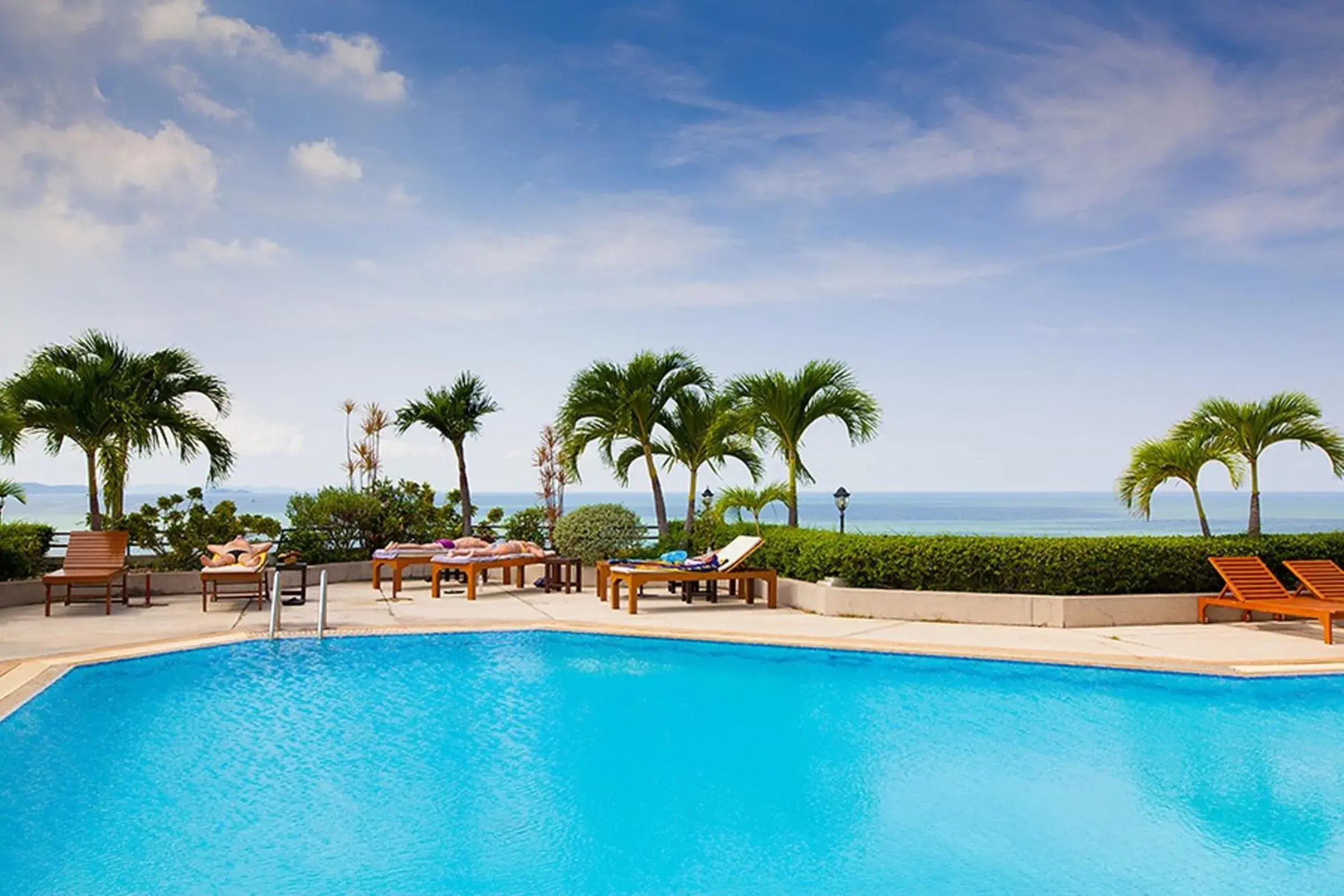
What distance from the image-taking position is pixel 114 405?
13.9 m

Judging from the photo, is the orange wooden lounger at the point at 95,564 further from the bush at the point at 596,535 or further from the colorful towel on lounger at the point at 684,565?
the colorful towel on lounger at the point at 684,565

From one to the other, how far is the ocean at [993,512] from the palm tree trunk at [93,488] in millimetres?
7994

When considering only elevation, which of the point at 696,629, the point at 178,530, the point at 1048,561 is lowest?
the point at 696,629

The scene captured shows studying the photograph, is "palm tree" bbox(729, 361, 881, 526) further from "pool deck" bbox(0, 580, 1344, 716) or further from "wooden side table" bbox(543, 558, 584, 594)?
"wooden side table" bbox(543, 558, 584, 594)

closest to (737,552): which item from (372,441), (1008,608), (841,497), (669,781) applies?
(1008,608)

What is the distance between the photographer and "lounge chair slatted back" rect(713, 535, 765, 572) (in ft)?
41.7

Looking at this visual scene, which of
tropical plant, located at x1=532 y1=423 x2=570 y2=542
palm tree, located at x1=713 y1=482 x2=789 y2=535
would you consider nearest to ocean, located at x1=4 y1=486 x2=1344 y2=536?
tropical plant, located at x1=532 y1=423 x2=570 y2=542

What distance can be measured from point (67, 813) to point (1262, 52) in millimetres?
17627

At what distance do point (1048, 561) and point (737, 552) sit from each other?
397 cm

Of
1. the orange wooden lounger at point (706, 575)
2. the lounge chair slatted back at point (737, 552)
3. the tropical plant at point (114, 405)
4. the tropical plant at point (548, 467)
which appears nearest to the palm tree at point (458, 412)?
the tropical plant at point (114, 405)

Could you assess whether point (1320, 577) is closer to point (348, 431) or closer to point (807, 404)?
point (807, 404)

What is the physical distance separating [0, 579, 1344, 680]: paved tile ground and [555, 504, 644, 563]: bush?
187 cm

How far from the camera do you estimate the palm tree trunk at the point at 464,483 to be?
18.2m

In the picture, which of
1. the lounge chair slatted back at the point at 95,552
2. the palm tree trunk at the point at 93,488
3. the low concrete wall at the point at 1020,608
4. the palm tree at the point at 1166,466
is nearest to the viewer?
the low concrete wall at the point at 1020,608
